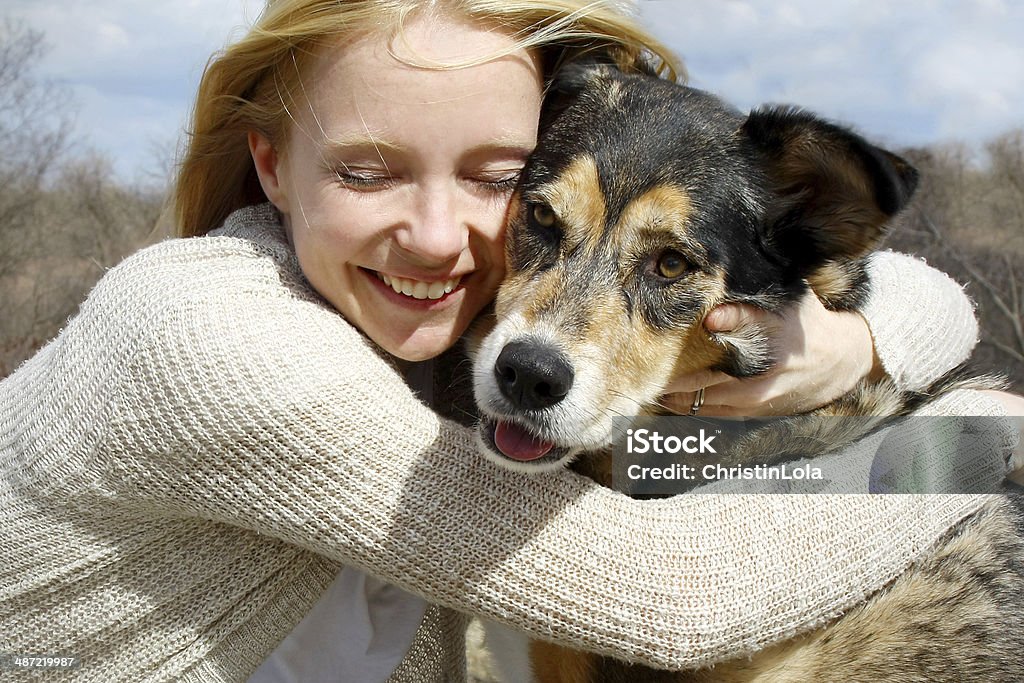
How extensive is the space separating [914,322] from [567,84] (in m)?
1.50

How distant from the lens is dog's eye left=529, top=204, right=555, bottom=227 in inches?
102

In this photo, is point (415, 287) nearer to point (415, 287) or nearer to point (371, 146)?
point (415, 287)

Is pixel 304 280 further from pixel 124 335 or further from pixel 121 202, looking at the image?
pixel 121 202

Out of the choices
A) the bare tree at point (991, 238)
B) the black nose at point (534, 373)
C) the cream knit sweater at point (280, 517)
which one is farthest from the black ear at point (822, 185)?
the bare tree at point (991, 238)

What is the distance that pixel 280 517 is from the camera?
208 centimetres

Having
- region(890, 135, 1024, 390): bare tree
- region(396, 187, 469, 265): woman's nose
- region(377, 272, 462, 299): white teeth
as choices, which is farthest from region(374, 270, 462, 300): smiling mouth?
region(890, 135, 1024, 390): bare tree

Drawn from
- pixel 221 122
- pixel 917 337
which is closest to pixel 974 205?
pixel 917 337

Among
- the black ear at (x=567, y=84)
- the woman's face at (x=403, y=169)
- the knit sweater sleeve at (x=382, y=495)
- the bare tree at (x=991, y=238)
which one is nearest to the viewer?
the knit sweater sleeve at (x=382, y=495)

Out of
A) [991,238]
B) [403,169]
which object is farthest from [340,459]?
[991,238]

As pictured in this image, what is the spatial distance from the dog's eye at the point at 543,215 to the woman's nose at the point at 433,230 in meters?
0.29

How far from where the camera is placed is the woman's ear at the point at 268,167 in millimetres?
2705

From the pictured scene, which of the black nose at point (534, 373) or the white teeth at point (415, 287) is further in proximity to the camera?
the white teeth at point (415, 287)

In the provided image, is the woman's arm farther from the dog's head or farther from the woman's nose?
the woman's nose

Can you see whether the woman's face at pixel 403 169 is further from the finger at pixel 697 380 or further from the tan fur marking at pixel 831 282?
the tan fur marking at pixel 831 282
